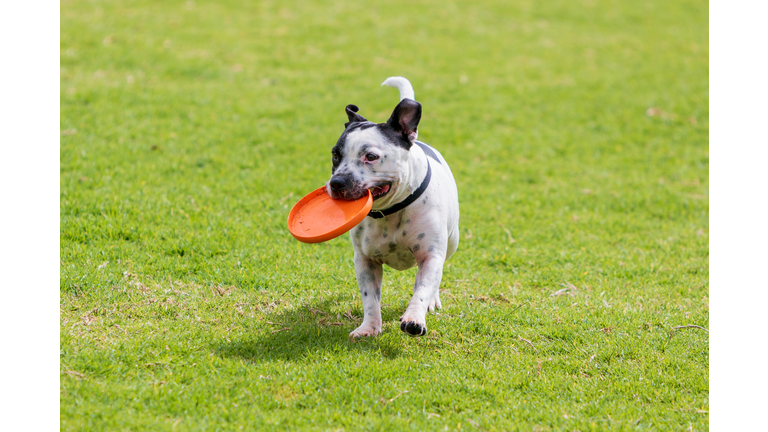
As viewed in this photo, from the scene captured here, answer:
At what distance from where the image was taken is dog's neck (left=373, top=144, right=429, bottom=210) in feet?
18.2

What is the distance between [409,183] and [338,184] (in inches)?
25.7

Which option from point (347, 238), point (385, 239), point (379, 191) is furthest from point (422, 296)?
point (347, 238)

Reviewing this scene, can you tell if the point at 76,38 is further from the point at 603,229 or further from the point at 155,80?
the point at 603,229

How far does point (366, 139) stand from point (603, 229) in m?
5.50

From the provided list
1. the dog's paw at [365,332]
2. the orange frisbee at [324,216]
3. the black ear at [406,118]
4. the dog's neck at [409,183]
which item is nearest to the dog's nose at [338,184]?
the orange frisbee at [324,216]

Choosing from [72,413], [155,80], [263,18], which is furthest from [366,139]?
[263,18]

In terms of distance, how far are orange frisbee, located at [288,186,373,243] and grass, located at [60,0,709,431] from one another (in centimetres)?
93

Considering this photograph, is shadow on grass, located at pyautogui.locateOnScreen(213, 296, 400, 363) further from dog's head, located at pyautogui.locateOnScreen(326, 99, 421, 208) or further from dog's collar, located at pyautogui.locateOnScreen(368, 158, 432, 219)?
dog's head, located at pyautogui.locateOnScreen(326, 99, 421, 208)

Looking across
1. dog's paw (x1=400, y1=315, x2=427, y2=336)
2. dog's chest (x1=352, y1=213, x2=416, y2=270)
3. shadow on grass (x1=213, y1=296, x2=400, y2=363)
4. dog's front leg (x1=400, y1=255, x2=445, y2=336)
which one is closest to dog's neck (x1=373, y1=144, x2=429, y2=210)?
dog's chest (x1=352, y1=213, x2=416, y2=270)

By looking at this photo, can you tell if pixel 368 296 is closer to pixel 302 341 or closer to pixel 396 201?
pixel 302 341

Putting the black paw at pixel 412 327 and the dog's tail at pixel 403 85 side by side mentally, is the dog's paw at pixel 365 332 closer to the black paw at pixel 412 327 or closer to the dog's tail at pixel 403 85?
the black paw at pixel 412 327

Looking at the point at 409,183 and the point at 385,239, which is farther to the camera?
the point at 385,239

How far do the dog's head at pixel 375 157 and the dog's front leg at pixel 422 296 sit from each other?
0.67 m

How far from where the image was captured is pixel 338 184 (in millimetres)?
5289
